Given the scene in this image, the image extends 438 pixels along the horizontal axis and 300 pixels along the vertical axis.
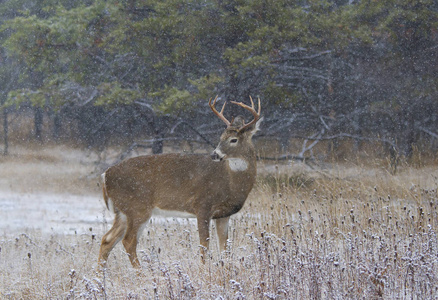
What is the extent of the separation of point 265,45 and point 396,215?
5378mm

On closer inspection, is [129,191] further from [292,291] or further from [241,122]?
[292,291]

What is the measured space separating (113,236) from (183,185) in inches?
36.8

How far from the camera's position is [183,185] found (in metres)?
6.30

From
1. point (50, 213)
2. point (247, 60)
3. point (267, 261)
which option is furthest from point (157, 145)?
point (267, 261)

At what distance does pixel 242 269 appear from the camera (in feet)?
15.4

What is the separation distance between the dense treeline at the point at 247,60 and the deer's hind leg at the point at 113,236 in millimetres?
4873

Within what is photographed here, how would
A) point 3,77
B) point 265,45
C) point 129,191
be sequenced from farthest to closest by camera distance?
point 3,77 < point 265,45 < point 129,191

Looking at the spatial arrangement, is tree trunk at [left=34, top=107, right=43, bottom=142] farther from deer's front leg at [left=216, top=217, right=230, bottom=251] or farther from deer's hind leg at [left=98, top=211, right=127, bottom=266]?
deer's front leg at [left=216, top=217, right=230, bottom=251]

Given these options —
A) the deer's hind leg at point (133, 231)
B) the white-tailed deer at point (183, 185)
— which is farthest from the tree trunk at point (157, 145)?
the deer's hind leg at point (133, 231)

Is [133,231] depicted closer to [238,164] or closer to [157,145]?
[238,164]

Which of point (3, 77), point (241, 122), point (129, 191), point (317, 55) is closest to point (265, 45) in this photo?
point (317, 55)

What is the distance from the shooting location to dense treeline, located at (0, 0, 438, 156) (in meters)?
11.4

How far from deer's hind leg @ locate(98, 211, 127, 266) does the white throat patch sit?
1302mm

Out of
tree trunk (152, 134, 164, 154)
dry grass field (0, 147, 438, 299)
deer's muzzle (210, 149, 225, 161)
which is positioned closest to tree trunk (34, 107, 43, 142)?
tree trunk (152, 134, 164, 154)
